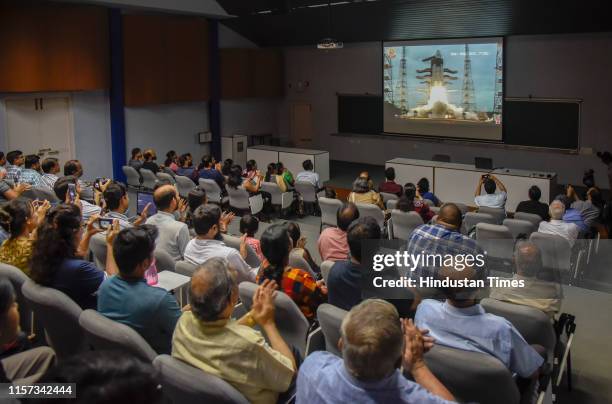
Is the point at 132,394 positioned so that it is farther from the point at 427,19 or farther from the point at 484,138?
the point at 484,138

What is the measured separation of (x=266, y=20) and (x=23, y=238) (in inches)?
437

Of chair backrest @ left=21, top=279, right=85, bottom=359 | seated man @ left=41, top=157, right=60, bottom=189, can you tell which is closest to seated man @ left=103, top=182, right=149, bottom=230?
chair backrest @ left=21, top=279, right=85, bottom=359

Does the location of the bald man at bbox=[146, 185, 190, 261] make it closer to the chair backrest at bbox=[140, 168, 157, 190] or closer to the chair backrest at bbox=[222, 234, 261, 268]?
the chair backrest at bbox=[222, 234, 261, 268]

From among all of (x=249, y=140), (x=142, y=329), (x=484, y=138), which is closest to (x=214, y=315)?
(x=142, y=329)

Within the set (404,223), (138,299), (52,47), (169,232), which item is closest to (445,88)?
(404,223)

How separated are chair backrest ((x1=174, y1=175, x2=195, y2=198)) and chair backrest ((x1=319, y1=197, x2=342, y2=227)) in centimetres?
257

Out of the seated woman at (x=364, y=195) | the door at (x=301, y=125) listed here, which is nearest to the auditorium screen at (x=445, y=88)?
the door at (x=301, y=125)

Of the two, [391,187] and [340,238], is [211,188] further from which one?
[340,238]

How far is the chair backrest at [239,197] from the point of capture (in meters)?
9.41

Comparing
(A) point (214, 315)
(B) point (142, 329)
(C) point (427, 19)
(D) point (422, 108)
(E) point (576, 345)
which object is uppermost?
(C) point (427, 19)

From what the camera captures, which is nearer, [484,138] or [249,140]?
[484,138]

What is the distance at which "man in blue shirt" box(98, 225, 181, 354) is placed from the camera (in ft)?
10.0

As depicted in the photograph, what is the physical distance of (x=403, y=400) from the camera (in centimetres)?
212

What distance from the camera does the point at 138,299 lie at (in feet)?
10.0
